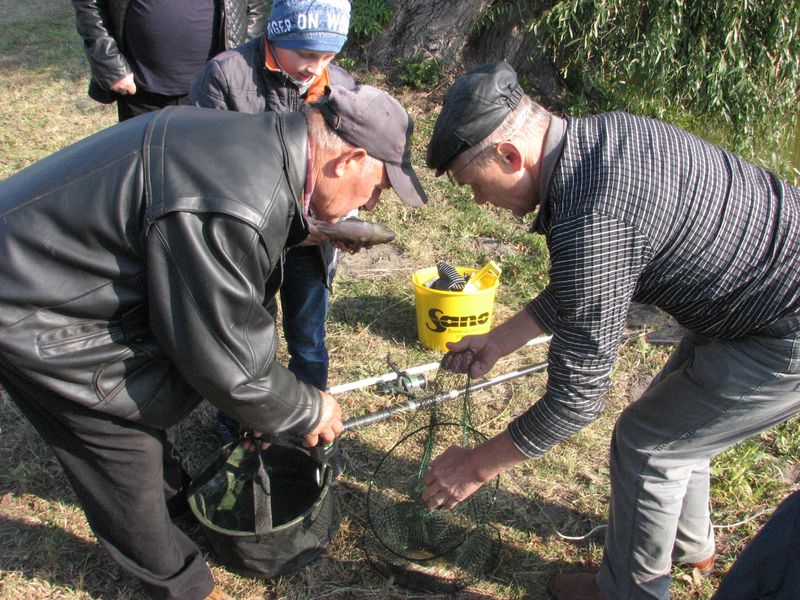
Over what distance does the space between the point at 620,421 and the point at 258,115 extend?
1450mm

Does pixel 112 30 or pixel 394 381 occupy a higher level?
pixel 112 30

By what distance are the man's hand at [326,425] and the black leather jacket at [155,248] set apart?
0.33 m

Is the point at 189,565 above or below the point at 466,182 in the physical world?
below

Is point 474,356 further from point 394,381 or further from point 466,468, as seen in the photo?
point 394,381

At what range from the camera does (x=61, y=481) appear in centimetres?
305

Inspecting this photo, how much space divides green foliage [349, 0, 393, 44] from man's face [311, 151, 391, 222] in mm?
5997

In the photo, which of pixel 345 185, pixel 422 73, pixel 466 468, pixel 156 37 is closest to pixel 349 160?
pixel 345 185

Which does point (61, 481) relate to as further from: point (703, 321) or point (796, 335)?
point (796, 335)

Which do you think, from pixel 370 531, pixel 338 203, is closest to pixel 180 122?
pixel 338 203

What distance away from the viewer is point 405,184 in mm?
2076

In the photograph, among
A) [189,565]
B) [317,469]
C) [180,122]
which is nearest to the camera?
[180,122]

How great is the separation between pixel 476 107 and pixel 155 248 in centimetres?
88

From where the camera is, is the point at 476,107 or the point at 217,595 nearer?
the point at 476,107

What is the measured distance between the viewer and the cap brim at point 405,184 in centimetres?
203
